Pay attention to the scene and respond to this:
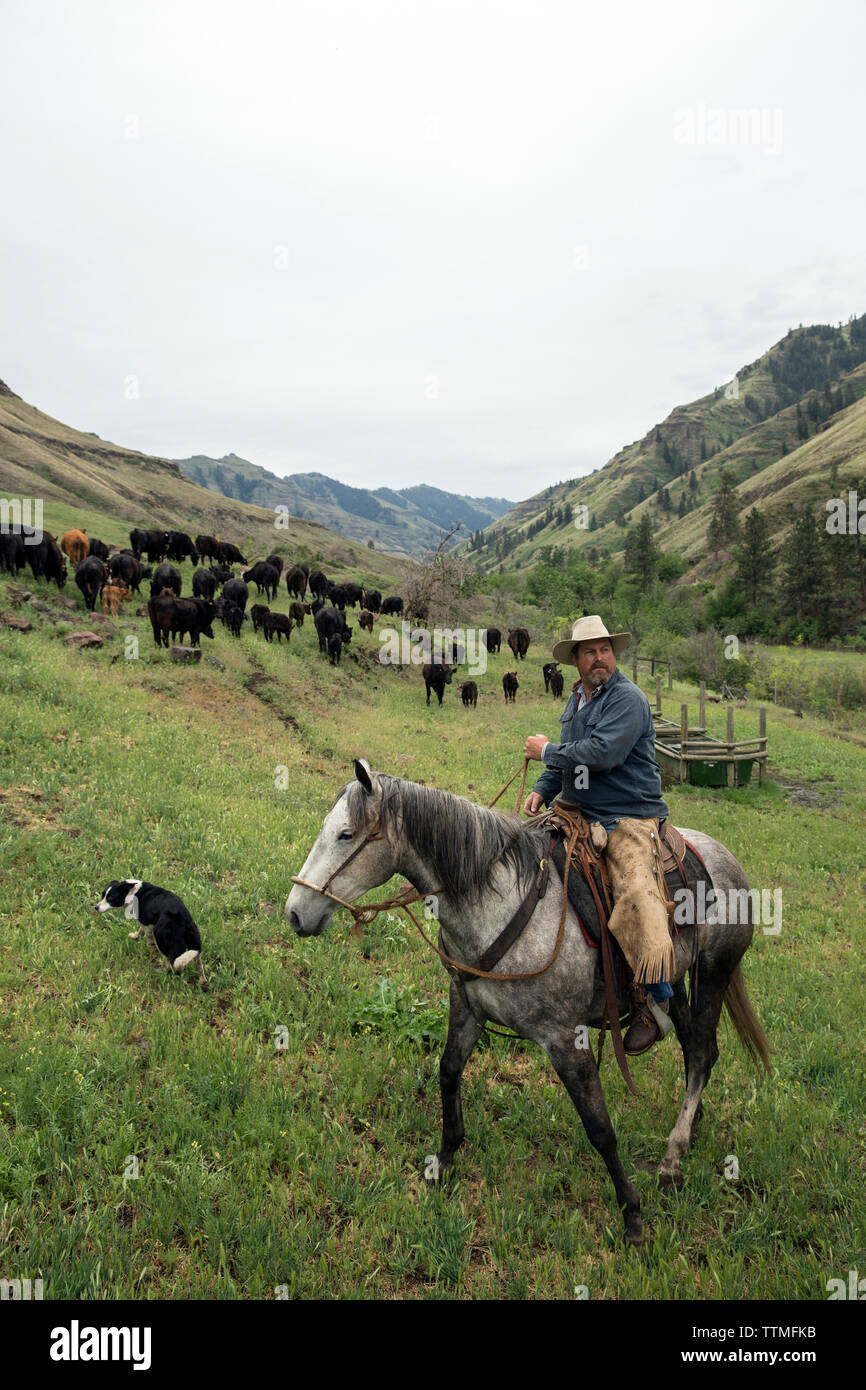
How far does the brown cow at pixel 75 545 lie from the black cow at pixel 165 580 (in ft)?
9.84

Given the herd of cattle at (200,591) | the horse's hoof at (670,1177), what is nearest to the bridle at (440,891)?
the horse's hoof at (670,1177)

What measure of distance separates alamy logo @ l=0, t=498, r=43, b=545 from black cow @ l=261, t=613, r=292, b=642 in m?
8.66

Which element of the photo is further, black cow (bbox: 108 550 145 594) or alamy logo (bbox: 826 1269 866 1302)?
black cow (bbox: 108 550 145 594)

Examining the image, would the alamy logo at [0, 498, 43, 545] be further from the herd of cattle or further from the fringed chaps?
the fringed chaps

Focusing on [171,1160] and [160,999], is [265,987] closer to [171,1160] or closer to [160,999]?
[160,999]

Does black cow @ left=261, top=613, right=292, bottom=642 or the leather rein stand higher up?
black cow @ left=261, top=613, right=292, bottom=642

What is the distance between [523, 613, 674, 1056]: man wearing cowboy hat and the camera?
4.11m

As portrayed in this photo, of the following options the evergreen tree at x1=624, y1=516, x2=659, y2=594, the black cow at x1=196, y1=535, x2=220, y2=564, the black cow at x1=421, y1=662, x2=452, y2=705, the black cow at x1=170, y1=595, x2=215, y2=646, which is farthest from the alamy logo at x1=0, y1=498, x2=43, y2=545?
the evergreen tree at x1=624, y1=516, x2=659, y2=594

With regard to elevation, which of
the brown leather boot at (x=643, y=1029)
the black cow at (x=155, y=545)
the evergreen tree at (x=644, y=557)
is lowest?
the brown leather boot at (x=643, y=1029)

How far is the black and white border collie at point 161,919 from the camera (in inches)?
248

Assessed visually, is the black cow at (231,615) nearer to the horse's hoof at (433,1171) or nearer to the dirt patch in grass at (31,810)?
the dirt patch in grass at (31,810)

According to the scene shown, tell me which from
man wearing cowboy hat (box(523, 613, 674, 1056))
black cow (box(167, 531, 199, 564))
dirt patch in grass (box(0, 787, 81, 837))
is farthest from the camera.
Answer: black cow (box(167, 531, 199, 564))

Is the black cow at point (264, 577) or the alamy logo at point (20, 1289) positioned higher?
the black cow at point (264, 577)
